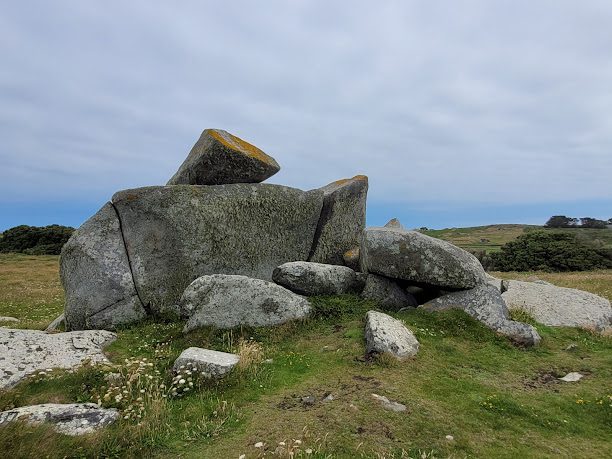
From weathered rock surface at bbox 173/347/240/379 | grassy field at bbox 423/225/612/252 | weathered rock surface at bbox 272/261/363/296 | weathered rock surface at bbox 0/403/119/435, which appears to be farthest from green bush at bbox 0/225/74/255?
weathered rock surface at bbox 0/403/119/435

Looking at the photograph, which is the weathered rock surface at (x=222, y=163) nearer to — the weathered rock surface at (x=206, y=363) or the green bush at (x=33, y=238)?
the weathered rock surface at (x=206, y=363)

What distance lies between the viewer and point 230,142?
845 inches

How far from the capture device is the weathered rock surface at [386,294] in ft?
59.2

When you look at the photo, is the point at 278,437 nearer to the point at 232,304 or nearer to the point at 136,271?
the point at 232,304

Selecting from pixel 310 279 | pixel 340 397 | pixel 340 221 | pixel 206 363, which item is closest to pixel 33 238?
pixel 340 221

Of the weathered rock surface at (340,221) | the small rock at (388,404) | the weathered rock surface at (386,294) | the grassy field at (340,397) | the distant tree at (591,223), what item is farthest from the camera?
the distant tree at (591,223)

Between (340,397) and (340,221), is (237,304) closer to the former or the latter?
(340,397)

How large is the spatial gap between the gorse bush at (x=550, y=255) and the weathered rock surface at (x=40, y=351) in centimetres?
5101

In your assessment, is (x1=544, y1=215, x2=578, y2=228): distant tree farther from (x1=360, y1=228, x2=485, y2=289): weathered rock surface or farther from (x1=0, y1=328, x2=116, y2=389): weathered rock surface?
(x1=0, y1=328, x2=116, y2=389): weathered rock surface

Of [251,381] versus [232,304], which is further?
[232,304]

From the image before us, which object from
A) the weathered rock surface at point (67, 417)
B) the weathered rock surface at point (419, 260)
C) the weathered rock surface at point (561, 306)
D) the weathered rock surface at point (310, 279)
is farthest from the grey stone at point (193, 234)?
the weathered rock surface at point (561, 306)

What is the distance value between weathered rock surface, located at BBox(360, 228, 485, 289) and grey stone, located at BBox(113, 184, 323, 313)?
522 cm

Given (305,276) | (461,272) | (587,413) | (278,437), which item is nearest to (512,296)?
(461,272)

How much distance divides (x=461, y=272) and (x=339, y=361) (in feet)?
23.2
